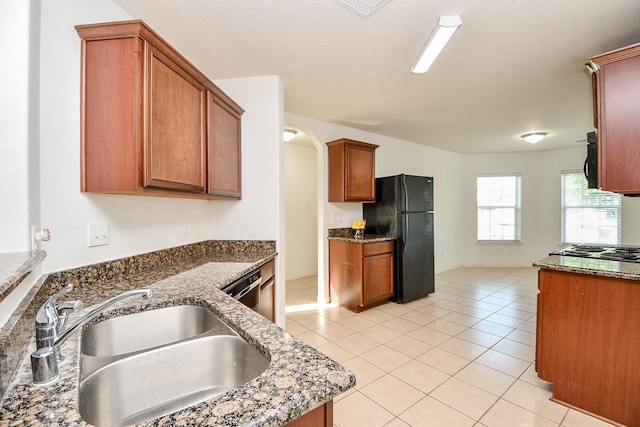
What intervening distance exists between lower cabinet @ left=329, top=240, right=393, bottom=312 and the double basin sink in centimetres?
246

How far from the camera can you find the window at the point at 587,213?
16.3 ft

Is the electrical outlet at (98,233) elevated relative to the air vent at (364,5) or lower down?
lower down

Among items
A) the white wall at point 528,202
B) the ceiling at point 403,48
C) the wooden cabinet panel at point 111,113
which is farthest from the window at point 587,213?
the wooden cabinet panel at point 111,113

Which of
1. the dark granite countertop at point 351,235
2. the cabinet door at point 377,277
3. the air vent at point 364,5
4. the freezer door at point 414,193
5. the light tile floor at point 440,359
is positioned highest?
the air vent at point 364,5

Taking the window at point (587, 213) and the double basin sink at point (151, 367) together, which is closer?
the double basin sink at point (151, 367)

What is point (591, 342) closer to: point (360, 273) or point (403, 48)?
point (360, 273)

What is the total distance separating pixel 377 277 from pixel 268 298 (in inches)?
67.4

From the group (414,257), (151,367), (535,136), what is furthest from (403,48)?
(535,136)

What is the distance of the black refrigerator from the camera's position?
12.2 ft

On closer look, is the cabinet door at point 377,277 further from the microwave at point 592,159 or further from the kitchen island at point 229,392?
the kitchen island at point 229,392

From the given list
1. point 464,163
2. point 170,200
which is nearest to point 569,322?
point 170,200

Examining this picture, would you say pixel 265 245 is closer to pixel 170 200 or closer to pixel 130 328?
pixel 170 200

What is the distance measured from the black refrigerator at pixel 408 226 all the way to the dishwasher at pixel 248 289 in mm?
2202

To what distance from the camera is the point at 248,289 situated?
1.92 m
